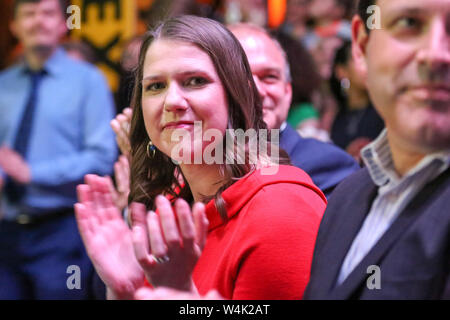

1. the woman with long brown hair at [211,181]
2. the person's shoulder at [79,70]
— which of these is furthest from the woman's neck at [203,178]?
the person's shoulder at [79,70]

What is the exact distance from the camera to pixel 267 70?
151cm

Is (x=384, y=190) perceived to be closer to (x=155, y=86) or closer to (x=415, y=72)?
(x=415, y=72)

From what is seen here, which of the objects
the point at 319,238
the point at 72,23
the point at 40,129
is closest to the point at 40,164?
the point at 40,129

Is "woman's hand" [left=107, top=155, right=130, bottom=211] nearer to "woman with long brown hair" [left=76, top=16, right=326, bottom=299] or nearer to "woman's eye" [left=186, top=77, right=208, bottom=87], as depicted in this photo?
"woman with long brown hair" [left=76, top=16, right=326, bottom=299]

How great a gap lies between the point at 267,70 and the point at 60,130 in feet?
3.32

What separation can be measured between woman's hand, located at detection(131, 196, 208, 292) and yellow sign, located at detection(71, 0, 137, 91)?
2.21 meters

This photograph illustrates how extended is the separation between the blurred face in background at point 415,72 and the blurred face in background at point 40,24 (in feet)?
5.26

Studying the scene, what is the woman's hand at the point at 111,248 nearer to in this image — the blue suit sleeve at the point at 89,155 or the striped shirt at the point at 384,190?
the striped shirt at the point at 384,190

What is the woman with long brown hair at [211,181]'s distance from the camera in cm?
102

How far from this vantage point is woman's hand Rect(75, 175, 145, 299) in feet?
3.29

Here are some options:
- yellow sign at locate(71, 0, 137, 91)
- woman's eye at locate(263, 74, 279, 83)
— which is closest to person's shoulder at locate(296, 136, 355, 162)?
woman's eye at locate(263, 74, 279, 83)

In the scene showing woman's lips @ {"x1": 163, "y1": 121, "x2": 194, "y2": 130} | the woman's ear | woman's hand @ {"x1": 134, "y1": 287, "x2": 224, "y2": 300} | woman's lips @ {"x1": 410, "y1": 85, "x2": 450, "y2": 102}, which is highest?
the woman's ear

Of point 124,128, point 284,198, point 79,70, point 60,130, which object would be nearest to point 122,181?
point 124,128
